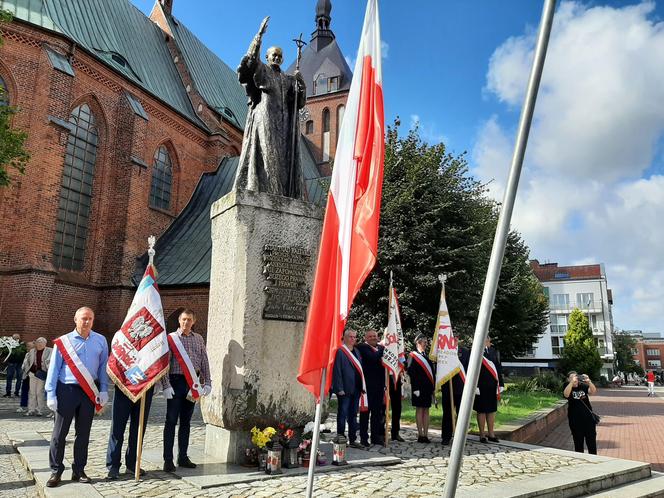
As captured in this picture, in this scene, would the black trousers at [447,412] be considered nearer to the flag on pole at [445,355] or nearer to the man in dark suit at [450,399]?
the man in dark suit at [450,399]

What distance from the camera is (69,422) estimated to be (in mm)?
4965

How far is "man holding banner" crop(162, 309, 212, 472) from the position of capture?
5.39 meters

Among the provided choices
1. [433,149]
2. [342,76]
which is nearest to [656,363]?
[342,76]

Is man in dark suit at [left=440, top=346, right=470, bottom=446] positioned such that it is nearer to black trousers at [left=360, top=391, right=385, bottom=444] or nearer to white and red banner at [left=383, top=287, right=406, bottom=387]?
white and red banner at [left=383, top=287, right=406, bottom=387]

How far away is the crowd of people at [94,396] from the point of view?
494 cm

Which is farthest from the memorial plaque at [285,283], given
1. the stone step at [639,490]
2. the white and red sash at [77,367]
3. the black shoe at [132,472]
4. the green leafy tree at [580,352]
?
the green leafy tree at [580,352]

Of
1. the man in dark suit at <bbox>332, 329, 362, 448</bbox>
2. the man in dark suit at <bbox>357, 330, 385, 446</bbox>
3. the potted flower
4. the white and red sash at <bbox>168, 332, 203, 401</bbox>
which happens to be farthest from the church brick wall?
the potted flower

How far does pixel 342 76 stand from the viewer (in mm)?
40156

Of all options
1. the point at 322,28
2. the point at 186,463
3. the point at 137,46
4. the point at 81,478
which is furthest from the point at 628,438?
the point at 322,28

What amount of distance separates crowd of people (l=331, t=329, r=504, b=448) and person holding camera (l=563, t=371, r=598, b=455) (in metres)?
1.11

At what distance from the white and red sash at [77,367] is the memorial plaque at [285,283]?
1.85m

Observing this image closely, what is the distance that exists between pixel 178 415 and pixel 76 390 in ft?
3.48

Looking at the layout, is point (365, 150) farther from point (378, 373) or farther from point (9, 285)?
point (9, 285)

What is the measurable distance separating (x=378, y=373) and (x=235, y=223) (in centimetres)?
361
